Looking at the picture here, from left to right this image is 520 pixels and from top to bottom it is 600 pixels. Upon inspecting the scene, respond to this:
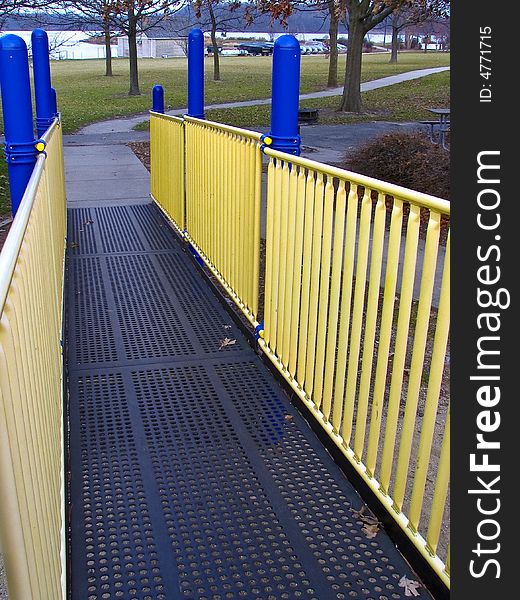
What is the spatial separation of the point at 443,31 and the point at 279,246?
76.8 meters

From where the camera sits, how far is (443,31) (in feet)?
240

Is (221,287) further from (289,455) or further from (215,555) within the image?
(215,555)

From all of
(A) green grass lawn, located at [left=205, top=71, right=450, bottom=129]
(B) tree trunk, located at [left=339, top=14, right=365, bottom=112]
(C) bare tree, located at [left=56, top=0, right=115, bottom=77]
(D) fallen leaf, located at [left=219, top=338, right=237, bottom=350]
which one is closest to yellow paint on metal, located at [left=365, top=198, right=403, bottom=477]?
Result: (D) fallen leaf, located at [left=219, top=338, right=237, bottom=350]

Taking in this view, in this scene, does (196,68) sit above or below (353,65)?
below

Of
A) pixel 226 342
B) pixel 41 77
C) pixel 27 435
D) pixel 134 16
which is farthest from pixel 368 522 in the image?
pixel 134 16

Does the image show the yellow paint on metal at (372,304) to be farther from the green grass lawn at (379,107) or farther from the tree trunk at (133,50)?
the tree trunk at (133,50)

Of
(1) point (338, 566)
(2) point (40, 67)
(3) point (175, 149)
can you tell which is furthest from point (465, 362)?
(2) point (40, 67)

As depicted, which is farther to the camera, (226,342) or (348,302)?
(226,342)

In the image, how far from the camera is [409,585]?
2.59 metres

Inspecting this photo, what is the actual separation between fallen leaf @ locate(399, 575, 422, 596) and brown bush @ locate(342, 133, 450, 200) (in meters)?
6.63

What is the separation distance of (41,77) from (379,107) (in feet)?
62.5

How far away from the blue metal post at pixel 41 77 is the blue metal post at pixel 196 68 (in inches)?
67.9

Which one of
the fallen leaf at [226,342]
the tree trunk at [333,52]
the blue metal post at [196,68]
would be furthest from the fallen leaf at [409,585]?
the tree trunk at [333,52]

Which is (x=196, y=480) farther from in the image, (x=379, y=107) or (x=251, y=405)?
(x=379, y=107)
